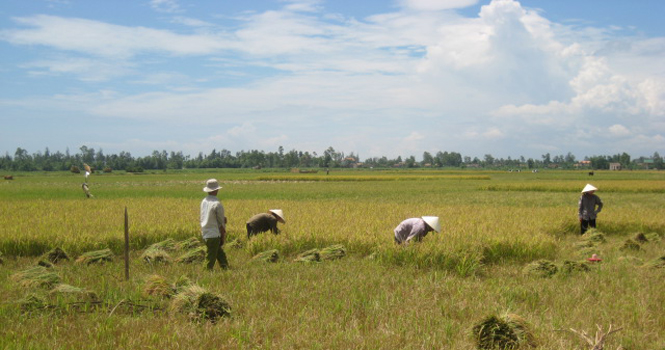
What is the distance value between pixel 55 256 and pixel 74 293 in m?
3.58

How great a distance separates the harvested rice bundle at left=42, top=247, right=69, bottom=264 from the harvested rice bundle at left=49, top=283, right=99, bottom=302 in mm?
3131

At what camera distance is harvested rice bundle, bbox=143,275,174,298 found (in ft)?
20.2

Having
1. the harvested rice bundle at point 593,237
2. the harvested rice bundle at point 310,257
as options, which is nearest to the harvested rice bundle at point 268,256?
the harvested rice bundle at point 310,257

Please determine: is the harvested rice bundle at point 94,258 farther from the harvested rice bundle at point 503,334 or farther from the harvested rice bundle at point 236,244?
the harvested rice bundle at point 503,334

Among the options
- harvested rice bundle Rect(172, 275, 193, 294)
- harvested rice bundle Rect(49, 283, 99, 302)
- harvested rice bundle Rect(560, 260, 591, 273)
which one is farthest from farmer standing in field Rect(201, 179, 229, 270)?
harvested rice bundle Rect(560, 260, 591, 273)

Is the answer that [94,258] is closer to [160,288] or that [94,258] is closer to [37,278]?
[37,278]

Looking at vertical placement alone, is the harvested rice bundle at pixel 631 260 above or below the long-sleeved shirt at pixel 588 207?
below

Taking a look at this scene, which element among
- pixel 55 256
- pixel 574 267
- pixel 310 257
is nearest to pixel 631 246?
pixel 574 267

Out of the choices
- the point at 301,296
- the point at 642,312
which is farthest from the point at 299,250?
the point at 642,312

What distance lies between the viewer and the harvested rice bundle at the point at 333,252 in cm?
877

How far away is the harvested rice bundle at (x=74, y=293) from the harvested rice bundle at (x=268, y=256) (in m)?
3.15

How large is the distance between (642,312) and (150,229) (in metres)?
9.85

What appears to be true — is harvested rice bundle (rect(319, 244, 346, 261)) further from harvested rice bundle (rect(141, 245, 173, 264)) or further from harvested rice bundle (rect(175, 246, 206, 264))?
harvested rice bundle (rect(141, 245, 173, 264))

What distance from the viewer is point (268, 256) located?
8688 millimetres
